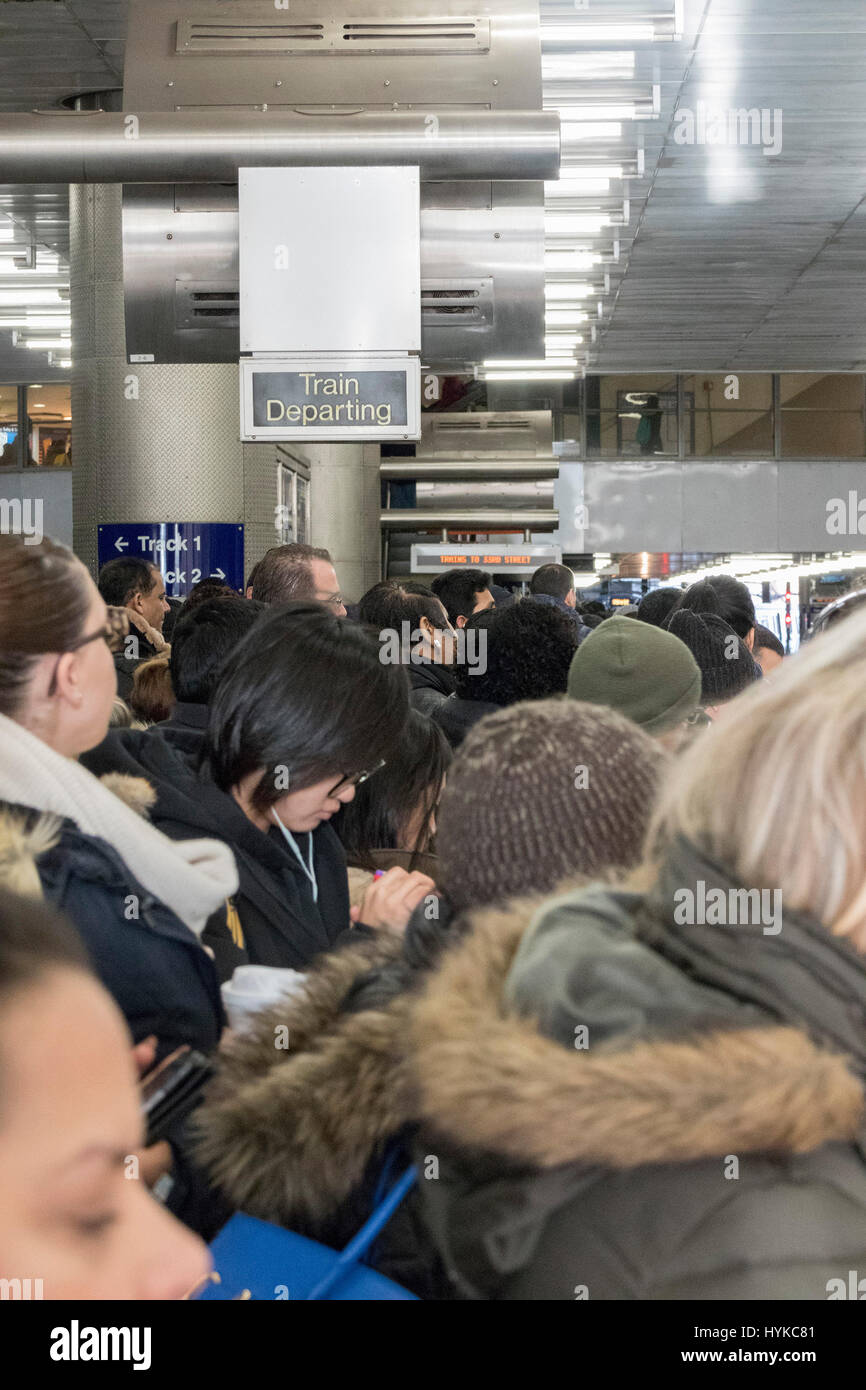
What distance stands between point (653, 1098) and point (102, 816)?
3.02 ft

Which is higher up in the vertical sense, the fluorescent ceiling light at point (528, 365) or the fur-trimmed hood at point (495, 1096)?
the fluorescent ceiling light at point (528, 365)

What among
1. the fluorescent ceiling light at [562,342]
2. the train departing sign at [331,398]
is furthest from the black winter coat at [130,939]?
the fluorescent ceiling light at [562,342]

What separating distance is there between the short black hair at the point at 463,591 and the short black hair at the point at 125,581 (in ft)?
6.43

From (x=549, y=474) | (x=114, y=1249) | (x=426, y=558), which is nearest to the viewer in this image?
(x=114, y=1249)

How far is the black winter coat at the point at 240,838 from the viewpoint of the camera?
2330 millimetres

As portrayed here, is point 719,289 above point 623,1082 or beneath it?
above

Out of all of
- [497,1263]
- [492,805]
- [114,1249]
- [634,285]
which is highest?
[634,285]

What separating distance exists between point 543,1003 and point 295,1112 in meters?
0.31

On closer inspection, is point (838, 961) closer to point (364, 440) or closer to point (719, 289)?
point (364, 440)

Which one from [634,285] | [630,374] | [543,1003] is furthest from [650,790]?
[630,374]

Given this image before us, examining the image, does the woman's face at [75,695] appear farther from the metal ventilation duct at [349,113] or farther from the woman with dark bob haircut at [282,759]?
the metal ventilation duct at [349,113]

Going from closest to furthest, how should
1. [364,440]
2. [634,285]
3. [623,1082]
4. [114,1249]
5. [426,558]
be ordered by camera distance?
1. [114,1249]
2. [623,1082]
3. [364,440]
4. [634,285]
5. [426,558]

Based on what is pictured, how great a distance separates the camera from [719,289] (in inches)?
517

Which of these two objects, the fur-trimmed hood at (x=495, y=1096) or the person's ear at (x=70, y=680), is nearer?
the fur-trimmed hood at (x=495, y=1096)
